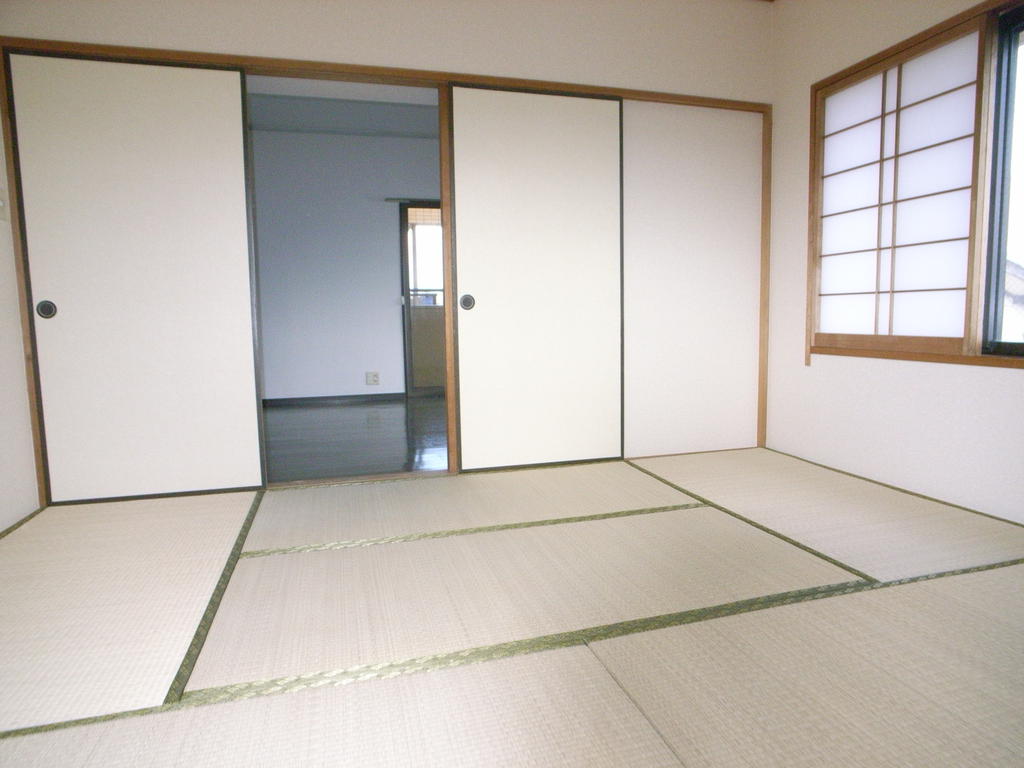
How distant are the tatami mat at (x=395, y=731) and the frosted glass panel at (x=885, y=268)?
2.57m

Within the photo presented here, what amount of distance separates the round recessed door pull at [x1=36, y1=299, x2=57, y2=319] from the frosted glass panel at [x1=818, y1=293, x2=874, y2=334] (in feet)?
12.7

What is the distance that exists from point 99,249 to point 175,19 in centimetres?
111

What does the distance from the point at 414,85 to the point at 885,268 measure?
2.55 metres

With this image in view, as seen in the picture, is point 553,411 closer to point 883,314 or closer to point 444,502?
point 444,502

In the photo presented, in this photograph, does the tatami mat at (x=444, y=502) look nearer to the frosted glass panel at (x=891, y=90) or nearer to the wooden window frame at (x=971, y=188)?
the wooden window frame at (x=971, y=188)

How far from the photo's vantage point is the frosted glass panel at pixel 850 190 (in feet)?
10.0

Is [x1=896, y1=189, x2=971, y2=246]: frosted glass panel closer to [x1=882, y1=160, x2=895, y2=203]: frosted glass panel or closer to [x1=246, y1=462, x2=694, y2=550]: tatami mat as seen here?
[x1=882, y1=160, x2=895, y2=203]: frosted glass panel

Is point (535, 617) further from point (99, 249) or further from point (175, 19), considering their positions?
point (175, 19)

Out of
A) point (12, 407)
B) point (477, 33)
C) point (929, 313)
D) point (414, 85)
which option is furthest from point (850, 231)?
point (12, 407)

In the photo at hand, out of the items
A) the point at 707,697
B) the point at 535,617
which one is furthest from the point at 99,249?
the point at 707,697

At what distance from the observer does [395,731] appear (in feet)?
4.07

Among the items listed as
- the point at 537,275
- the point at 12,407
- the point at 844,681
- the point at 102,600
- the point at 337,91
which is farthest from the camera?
the point at 337,91

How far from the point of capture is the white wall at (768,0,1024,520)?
249 cm

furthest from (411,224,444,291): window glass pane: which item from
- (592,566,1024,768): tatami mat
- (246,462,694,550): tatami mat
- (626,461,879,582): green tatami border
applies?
(592,566,1024,768): tatami mat
